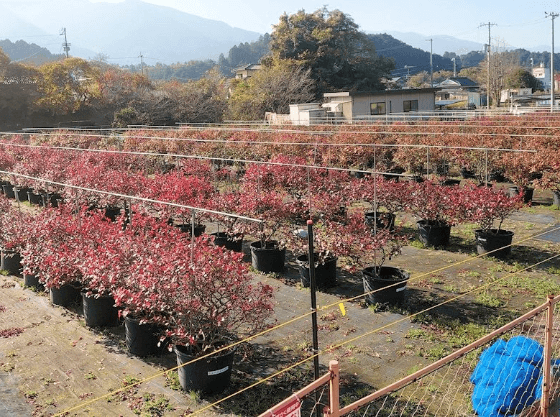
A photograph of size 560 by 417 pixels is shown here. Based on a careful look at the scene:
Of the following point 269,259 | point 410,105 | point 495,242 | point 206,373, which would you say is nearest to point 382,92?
point 410,105

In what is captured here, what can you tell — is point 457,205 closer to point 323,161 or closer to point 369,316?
point 369,316

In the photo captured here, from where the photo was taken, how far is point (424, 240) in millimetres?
10359

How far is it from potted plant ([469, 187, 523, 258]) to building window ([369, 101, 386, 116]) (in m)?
27.0

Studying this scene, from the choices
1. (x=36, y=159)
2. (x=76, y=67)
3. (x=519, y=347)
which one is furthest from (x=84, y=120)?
(x=519, y=347)

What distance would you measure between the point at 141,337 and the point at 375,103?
105ft

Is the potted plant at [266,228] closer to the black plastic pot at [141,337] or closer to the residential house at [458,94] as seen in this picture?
the black plastic pot at [141,337]

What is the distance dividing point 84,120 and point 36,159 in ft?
88.9

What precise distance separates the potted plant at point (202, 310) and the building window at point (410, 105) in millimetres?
33981

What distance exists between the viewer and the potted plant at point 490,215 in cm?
924

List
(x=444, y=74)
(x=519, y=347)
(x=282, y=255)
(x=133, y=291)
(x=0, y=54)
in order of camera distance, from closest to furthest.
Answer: (x=519, y=347) < (x=133, y=291) < (x=282, y=255) < (x=0, y=54) < (x=444, y=74)

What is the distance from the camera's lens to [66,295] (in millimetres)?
7875

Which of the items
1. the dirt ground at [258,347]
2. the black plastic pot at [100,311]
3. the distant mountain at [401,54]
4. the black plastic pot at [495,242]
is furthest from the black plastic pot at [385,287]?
the distant mountain at [401,54]

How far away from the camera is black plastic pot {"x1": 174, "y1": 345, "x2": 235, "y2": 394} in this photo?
533 centimetres

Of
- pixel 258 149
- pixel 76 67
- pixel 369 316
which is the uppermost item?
pixel 76 67
